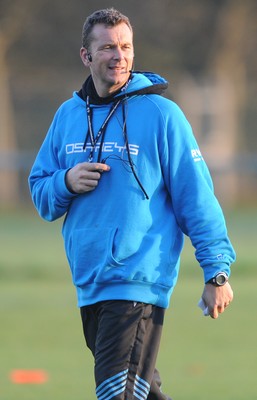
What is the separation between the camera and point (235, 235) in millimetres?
20531

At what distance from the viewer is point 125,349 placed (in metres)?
5.71

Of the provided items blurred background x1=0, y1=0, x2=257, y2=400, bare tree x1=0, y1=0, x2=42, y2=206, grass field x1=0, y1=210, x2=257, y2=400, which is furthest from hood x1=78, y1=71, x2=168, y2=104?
bare tree x1=0, y1=0, x2=42, y2=206

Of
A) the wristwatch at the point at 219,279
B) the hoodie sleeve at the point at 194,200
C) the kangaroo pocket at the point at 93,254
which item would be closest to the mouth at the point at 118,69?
the hoodie sleeve at the point at 194,200

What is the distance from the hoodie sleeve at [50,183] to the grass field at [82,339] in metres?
2.00

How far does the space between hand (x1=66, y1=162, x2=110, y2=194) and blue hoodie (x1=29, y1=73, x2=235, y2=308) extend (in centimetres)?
5

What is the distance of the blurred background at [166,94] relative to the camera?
12.4 metres

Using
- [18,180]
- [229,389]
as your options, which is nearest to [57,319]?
[229,389]

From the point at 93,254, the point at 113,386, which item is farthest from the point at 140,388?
the point at 93,254

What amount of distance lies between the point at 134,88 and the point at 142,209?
561mm

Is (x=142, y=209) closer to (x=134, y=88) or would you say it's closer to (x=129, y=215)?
(x=129, y=215)

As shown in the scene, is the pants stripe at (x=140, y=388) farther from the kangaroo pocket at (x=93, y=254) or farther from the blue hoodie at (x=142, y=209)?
the kangaroo pocket at (x=93, y=254)

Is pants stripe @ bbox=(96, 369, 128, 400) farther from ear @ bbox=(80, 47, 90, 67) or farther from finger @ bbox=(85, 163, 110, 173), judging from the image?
ear @ bbox=(80, 47, 90, 67)

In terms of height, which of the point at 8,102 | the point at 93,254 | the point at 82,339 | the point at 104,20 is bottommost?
the point at 8,102

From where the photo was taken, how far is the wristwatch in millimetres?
5695
